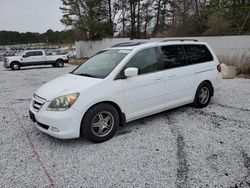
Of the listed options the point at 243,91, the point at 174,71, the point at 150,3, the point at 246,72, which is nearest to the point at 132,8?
the point at 150,3

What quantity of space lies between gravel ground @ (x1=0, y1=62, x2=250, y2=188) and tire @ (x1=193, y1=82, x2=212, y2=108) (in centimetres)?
44

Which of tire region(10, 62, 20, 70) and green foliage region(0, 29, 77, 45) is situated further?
green foliage region(0, 29, 77, 45)

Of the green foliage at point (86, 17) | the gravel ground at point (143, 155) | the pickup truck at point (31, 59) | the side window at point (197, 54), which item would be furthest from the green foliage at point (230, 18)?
the gravel ground at point (143, 155)

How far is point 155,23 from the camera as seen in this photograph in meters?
32.2

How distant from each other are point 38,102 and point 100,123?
110 cm

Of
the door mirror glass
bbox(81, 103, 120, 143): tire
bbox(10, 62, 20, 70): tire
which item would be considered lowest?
bbox(10, 62, 20, 70): tire

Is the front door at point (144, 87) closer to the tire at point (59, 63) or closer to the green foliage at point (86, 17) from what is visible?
the tire at point (59, 63)

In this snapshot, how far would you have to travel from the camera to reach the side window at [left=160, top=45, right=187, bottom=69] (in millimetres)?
4195

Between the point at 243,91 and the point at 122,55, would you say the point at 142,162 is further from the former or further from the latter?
the point at 243,91

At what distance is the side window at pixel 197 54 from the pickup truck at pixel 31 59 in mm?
16068

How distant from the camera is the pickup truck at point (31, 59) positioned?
17.8 metres

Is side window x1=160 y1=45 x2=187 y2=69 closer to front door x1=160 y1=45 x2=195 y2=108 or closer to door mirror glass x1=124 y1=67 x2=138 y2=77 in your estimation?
front door x1=160 y1=45 x2=195 y2=108

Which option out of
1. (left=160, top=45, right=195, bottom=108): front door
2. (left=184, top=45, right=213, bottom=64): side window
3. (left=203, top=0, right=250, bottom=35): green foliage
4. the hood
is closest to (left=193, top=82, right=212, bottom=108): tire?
(left=160, top=45, right=195, bottom=108): front door

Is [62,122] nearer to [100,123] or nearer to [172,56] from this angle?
[100,123]
